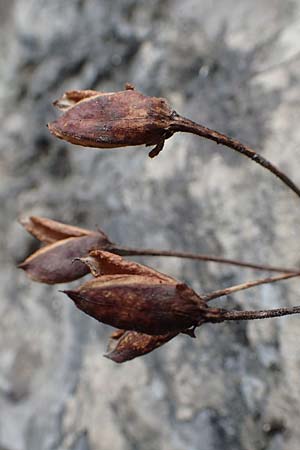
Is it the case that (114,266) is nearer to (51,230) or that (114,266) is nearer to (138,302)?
(138,302)

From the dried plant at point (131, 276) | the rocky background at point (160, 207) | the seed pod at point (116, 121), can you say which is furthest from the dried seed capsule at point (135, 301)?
the rocky background at point (160, 207)

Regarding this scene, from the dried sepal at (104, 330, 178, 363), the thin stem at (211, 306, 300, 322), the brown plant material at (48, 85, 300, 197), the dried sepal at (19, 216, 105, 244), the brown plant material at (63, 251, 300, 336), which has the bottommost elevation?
the dried sepal at (104, 330, 178, 363)

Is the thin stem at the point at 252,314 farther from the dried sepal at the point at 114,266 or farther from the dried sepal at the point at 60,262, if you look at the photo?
the dried sepal at the point at 60,262

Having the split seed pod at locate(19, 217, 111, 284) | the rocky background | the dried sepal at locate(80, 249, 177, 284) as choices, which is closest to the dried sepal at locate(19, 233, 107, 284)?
the split seed pod at locate(19, 217, 111, 284)

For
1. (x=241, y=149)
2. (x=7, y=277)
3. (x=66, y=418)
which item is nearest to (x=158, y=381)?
(x=66, y=418)

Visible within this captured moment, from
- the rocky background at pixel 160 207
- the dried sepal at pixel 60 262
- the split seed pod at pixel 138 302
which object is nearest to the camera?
the split seed pod at pixel 138 302

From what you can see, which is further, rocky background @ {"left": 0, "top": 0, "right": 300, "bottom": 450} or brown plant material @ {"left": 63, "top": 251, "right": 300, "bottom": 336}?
rocky background @ {"left": 0, "top": 0, "right": 300, "bottom": 450}

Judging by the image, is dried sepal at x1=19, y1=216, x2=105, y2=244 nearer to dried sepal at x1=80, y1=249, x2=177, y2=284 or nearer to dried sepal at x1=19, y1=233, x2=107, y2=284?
dried sepal at x1=19, y1=233, x2=107, y2=284
